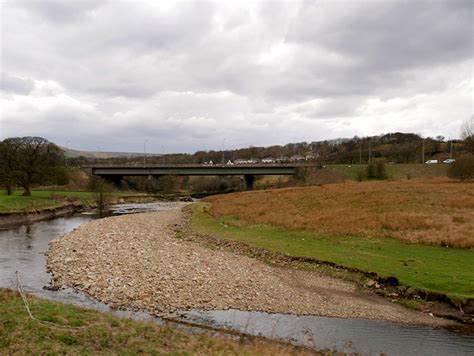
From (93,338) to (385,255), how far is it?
20.3 meters

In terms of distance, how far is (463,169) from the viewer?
208 feet

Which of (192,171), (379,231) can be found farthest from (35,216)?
(192,171)

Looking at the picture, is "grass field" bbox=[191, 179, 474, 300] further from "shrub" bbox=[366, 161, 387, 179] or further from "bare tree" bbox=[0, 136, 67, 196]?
"shrub" bbox=[366, 161, 387, 179]

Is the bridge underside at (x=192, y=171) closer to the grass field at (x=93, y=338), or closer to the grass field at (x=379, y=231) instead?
the grass field at (x=379, y=231)

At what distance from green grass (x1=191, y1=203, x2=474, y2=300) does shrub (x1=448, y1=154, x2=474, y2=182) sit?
4090 centimetres

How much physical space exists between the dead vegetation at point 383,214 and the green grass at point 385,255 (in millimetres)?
1472

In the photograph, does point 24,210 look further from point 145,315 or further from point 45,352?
point 45,352

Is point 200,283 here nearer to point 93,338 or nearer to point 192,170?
point 93,338

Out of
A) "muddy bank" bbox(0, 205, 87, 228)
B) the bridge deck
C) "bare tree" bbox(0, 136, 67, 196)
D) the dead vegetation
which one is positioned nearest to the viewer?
the dead vegetation

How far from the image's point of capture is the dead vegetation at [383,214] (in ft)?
101

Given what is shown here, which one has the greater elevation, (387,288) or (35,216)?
(387,288)

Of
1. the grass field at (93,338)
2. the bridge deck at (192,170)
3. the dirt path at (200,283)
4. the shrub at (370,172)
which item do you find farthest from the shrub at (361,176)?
the grass field at (93,338)

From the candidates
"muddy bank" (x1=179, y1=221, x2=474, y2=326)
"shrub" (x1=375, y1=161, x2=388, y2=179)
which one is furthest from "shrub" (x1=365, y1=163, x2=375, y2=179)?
"muddy bank" (x1=179, y1=221, x2=474, y2=326)

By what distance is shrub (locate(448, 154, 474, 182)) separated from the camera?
62844mm
